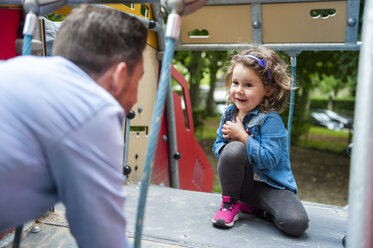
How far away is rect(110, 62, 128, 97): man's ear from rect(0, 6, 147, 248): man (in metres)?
0.06

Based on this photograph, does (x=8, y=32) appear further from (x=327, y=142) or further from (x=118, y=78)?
(x=327, y=142)

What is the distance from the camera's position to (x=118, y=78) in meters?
0.94

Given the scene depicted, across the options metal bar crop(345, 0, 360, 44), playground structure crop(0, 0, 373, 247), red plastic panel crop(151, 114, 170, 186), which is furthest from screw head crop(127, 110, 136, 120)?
metal bar crop(345, 0, 360, 44)

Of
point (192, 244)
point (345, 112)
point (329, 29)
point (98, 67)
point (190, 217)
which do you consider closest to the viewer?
point (98, 67)

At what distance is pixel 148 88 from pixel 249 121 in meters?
1.25

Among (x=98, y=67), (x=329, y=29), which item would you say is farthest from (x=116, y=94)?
(x=329, y=29)

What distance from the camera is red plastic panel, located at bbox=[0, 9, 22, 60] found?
5.38 ft

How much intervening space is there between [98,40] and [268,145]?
1.25 meters

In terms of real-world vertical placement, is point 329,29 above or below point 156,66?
above

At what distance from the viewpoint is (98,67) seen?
36.2 inches

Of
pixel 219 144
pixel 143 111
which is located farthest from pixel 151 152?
pixel 143 111

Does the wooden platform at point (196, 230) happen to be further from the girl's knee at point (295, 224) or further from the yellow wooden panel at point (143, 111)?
the yellow wooden panel at point (143, 111)

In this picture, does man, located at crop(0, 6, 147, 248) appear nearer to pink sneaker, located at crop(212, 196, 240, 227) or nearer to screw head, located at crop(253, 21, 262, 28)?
pink sneaker, located at crop(212, 196, 240, 227)

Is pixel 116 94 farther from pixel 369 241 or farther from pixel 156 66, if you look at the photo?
pixel 156 66
